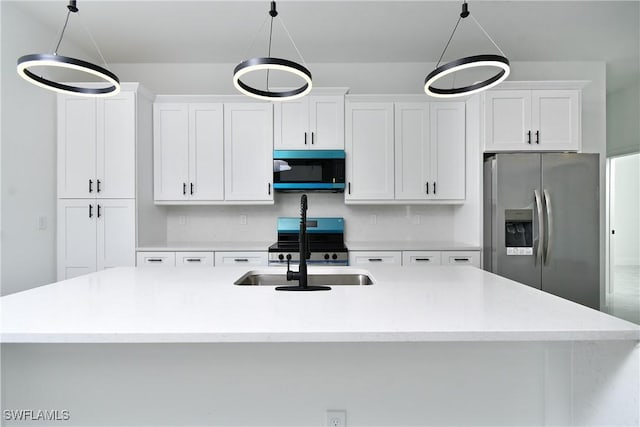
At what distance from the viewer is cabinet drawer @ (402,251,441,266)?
326 centimetres

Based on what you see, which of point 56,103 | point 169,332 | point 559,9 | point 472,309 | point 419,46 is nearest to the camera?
point 169,332

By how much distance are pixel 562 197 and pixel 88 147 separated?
4424 mm

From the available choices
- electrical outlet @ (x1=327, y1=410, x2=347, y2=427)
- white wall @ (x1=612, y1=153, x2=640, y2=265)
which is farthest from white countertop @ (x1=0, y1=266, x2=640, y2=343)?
white wall @ (x1=612, y1=153, x2=640, y2=265)

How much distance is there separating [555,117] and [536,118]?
0.19 m

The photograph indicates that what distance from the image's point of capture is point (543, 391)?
4.33 feet

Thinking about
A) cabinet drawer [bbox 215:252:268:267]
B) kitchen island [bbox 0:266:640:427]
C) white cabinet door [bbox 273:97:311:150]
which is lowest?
kitchen island [bbox 0:266:640:427]

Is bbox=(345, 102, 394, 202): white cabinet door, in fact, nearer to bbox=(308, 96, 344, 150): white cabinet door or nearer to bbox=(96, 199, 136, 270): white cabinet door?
bbox=(308, 96, 344, 150): white cabinet door

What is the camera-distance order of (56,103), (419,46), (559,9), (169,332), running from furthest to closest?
(419,46) < (56,103) < (559,9) < (169,332)

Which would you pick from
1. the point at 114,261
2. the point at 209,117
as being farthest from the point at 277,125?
the point at 114,261

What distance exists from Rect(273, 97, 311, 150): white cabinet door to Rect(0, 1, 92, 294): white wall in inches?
83.3

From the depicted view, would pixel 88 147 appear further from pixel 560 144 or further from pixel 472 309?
pixel 560 144

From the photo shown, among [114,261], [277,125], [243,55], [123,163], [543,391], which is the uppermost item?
[243,55]

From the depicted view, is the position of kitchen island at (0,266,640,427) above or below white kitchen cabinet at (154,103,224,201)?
below

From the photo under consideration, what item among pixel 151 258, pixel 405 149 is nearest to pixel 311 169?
pixel 405 149
